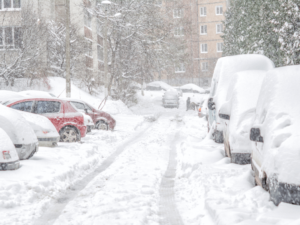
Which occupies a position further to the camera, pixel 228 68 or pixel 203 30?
pixel 203 30

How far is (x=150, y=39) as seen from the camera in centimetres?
3250

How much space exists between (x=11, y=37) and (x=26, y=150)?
21.8 m

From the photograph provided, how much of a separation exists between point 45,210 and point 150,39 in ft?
89.2

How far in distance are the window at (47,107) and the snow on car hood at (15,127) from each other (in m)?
4.26

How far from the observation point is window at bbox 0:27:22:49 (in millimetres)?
28141

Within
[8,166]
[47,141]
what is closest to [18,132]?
[8,166]

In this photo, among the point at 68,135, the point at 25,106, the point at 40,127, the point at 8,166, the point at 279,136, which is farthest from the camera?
the point at 68,135

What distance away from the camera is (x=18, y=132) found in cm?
926

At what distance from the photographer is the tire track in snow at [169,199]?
568cm

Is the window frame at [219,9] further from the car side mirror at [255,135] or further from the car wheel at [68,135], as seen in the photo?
the car side mirror at [255,135]

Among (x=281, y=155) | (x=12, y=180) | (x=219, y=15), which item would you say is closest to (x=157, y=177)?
(x=12, y=180)

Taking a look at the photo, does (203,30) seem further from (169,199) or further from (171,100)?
(169,199)

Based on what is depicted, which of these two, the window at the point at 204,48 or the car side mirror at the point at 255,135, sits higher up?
the window at the point at 204,48

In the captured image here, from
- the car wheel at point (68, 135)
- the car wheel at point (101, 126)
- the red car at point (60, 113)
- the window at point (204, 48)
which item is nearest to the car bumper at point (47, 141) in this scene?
the red car at point (60, 113)
